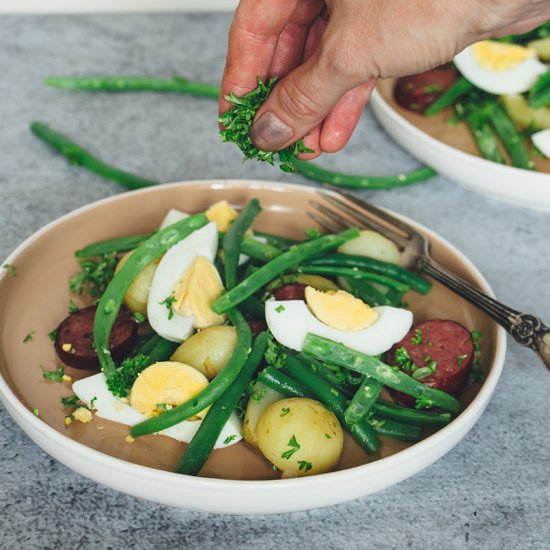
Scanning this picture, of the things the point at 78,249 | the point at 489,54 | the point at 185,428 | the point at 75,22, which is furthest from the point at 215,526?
the point at 75,22

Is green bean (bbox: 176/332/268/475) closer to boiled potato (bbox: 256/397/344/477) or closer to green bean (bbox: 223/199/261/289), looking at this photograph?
boiled potato (bbox: 256/397/344/477)

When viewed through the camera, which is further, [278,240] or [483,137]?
[483,137]

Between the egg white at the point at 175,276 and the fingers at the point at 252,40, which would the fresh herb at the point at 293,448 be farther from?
the fingers at the point at 252,40

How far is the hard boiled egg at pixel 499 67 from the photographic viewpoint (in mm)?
2492

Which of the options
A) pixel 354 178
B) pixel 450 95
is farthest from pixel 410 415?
pixel 450 95

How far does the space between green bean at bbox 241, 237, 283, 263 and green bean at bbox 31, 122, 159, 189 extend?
55 cm

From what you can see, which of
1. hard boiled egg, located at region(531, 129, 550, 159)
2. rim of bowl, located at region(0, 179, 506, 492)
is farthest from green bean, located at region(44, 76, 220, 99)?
rim of bowl, located at region(0, 179, 506, 492)

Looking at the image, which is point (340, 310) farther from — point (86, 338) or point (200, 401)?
point (86, 338)

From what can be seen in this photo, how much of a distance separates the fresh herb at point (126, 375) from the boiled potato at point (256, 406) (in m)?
0.23

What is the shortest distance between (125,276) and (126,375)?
24cm

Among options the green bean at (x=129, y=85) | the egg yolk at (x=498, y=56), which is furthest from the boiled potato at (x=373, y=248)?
the green bean at (x=129, y=85)

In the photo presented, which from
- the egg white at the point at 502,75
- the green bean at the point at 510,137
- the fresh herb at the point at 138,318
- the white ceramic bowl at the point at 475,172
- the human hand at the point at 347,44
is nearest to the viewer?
the human hand at the point at 347,44

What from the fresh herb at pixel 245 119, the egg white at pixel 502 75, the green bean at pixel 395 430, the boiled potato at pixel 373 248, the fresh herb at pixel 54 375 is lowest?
the fresh herb at pixel 54 375

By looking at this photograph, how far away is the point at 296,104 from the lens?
1.42 metres
